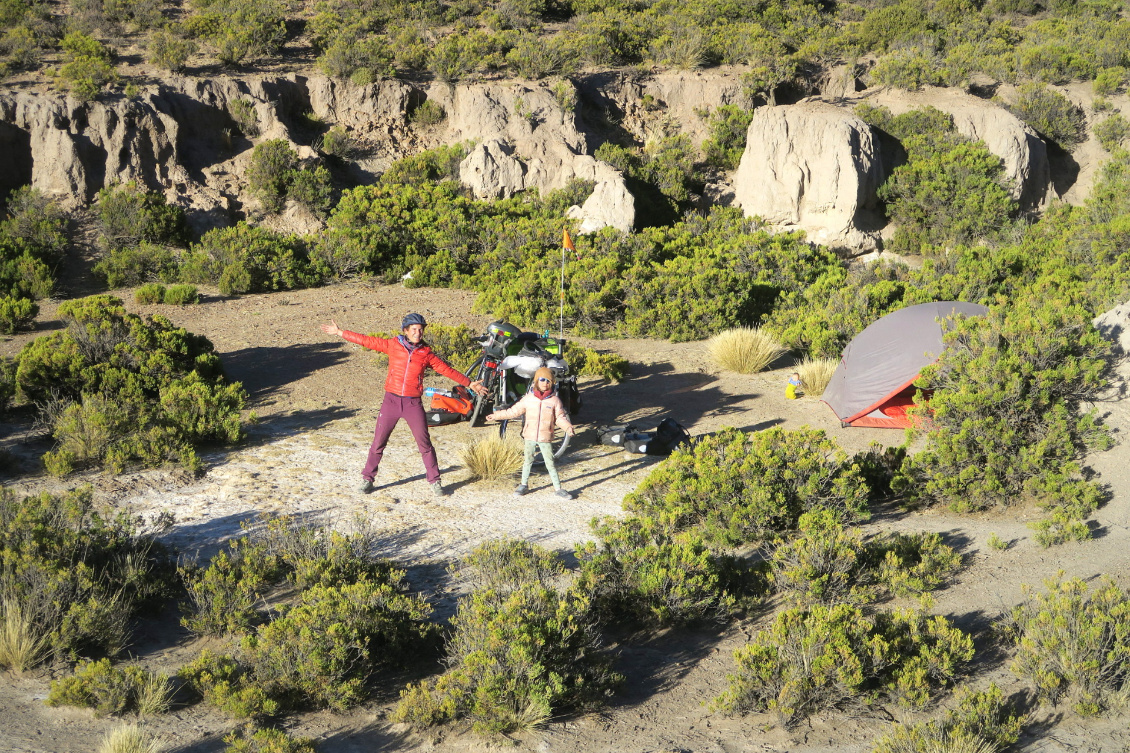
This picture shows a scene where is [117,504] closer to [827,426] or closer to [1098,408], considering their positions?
[827,426]

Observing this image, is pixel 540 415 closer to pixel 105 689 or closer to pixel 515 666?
pixel 515 666

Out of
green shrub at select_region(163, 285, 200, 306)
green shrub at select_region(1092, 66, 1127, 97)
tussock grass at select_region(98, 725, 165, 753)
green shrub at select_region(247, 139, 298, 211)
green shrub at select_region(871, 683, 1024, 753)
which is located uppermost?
green shrub at select_region(1092, 66, 1127, 97)

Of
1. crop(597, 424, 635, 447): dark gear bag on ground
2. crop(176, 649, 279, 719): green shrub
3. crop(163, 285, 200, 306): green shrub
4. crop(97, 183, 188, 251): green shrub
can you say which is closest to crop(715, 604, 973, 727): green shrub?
crop(176, 649, 279, 719): green shrub

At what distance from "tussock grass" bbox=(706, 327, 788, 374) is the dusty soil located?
0.21 m

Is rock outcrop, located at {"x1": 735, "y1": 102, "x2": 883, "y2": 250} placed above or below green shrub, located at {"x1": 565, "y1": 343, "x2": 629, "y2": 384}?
above

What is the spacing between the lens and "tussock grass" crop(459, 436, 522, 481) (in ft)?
26.5

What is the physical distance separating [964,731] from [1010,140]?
2076 cm

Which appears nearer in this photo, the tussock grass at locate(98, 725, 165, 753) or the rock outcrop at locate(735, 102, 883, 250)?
the tussock grass at locate(98, 725, 165, 753)

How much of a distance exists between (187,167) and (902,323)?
52.7 ft

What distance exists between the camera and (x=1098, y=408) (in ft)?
25.1

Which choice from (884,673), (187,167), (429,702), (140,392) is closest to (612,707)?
(429,702)

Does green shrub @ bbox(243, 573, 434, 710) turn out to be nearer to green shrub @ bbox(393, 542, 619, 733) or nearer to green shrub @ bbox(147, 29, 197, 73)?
green shrub @ bbox(393, 542, 619, 733)

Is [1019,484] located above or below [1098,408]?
below

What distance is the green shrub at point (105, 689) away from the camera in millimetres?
4301
